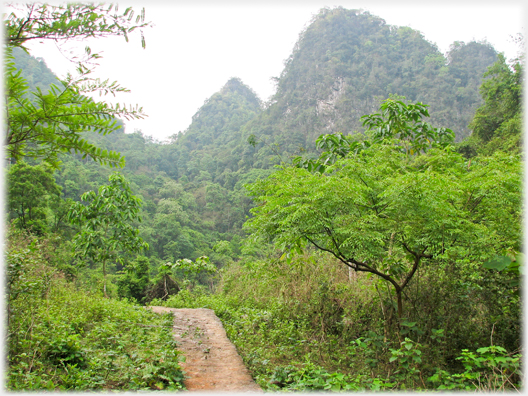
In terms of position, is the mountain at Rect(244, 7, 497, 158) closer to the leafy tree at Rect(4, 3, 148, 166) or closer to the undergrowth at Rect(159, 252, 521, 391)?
the undergrowth at Rect(159, 252, 521, 391)

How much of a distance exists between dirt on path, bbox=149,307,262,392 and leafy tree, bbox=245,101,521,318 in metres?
1.46

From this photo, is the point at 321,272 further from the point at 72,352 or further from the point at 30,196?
the point at 30,196

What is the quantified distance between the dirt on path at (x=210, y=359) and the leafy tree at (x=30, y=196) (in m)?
10.5

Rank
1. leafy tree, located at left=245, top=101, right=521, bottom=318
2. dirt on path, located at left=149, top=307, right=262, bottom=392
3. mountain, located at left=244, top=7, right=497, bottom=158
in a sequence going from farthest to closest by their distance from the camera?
1. mountain, located at left=244, top=7, right=497, bottom=158
2. leafy tree, located at left=245, top=101, right=521, bottom=318
3. dirt on path, located at left=149, top=307, right=262, bottom=392

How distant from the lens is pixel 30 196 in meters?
13.5

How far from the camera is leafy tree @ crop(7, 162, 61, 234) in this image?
505 inches

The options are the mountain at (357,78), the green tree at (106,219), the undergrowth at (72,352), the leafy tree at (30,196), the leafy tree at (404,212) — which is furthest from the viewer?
the mountain at (357,78)

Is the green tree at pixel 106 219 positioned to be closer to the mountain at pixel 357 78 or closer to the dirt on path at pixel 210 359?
the dirt on path at pixel 210 359

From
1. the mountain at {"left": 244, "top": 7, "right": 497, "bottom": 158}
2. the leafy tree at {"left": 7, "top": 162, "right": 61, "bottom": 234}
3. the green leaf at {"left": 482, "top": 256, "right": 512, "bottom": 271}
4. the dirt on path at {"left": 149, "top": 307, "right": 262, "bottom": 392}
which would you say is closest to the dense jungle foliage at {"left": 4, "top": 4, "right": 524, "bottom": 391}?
the green leaf at {"left": 482, "top": 256, "right": 512, "bottom": 271}

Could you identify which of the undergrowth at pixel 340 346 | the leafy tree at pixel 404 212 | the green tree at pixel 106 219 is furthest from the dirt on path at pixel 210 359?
the green tree at pixel 106 219

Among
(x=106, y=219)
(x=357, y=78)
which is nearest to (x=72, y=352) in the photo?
(x=106, y=219)

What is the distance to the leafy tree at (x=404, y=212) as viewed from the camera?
3.29m

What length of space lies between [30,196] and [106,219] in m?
7.56

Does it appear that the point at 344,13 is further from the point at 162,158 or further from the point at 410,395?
the point at 410,395
